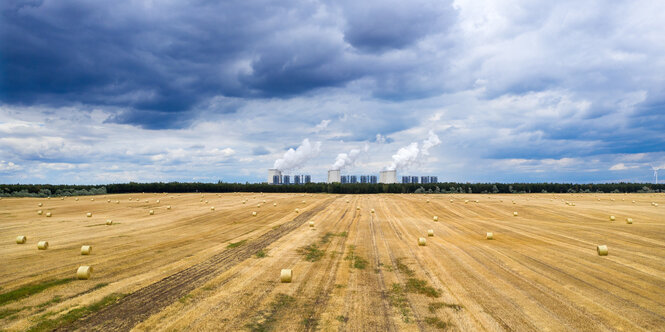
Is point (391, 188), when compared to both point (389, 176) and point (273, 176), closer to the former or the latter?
point (389, 176)

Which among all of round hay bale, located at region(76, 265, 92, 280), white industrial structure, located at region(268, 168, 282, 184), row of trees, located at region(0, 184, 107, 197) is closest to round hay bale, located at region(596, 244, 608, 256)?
round hay bale, located at region(76, 265, 92, 280)

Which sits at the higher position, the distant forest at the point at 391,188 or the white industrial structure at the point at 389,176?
the white industrial structure at the point at 389,176

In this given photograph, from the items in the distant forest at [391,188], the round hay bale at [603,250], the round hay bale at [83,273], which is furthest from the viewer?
the distant forest at [391,188]

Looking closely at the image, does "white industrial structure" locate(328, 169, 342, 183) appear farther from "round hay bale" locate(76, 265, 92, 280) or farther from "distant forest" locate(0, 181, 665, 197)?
"round hay bale" locate(76, 265, 92, 280)

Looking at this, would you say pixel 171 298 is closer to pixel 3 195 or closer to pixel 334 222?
pixel 334 222

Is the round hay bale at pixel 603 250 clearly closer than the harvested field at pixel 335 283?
No

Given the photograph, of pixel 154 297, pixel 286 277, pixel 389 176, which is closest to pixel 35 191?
pixel 154 297

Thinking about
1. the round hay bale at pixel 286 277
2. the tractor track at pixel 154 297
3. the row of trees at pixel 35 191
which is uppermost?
the row of trees at pixel 35 191

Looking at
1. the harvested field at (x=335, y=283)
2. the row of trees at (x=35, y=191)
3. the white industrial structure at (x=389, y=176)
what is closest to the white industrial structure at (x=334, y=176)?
the white industrial structure at (x=389, y=176)

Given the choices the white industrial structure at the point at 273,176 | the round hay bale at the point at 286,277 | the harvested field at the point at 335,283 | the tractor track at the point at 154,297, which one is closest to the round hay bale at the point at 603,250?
the harvested field at the point at 335,283

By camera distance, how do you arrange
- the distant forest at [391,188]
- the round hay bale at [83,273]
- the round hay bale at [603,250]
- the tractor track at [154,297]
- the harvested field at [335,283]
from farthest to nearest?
the distant forest at [391,188], the round hay bale at [603,250], the round hay bale at [83,273], the harvested field at [335,283], the tractor track at [154,297]

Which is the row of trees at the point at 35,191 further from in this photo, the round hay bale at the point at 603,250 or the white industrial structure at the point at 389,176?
the round hay bale at the point at 603,250
